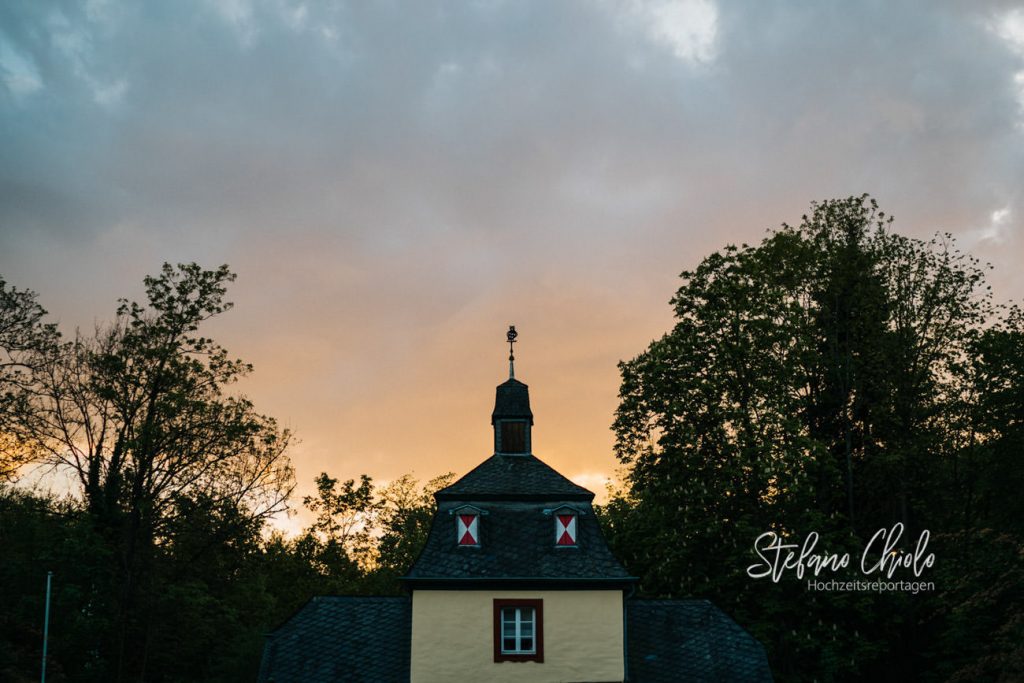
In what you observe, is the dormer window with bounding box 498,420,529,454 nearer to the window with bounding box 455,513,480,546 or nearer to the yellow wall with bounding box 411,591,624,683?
the window with bounding box 455,513,480,546

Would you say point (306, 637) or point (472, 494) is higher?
point (472, 494)

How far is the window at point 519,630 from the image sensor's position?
29.1 m

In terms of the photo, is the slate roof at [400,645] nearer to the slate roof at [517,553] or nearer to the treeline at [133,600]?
the slate roof at [517,553]

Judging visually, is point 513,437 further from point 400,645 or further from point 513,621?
point 400,645

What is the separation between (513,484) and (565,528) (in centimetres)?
242

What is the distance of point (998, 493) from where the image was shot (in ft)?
119

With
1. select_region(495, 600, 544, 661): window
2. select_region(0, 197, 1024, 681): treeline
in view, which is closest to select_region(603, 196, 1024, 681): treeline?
select_region(0, 197, 1024, 681): treeline

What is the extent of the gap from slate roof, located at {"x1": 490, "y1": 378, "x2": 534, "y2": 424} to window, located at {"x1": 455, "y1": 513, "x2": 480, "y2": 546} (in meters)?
4.71

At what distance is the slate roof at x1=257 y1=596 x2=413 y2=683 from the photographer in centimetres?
2900

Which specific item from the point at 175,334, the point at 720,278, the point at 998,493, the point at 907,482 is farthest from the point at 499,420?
the point at 998,493

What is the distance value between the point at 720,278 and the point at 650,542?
10.9 meters

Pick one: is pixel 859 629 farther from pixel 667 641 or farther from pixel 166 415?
pixel 166 415

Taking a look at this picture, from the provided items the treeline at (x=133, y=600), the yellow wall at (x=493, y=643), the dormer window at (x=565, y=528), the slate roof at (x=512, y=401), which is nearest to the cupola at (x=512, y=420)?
the slate roof at (x=512, y=401)

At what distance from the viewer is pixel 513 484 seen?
3192 cm
